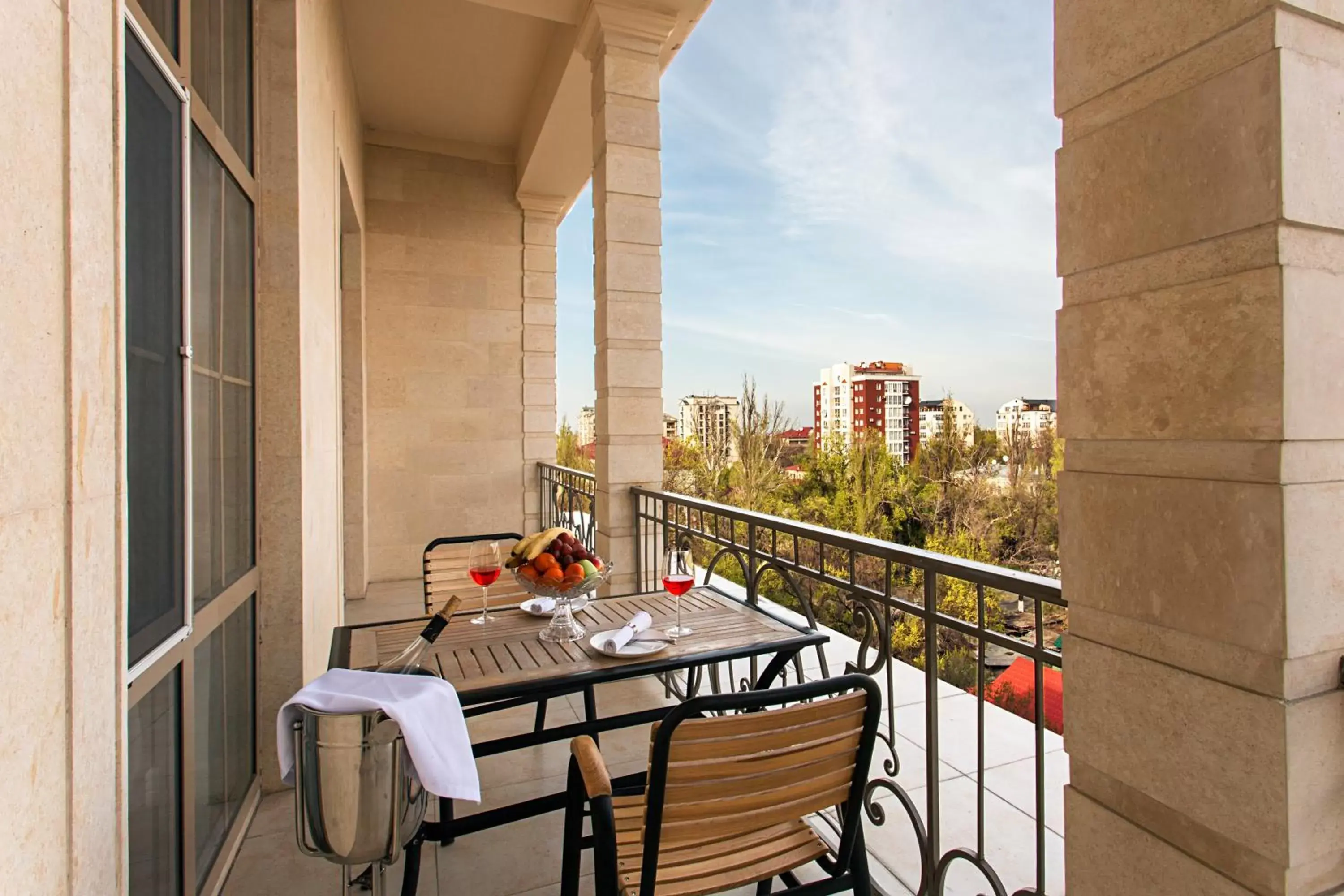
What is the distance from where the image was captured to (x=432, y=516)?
221 inches

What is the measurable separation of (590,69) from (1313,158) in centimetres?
376

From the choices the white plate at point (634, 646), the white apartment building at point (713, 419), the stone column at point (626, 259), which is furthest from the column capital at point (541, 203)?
the white apartment building at point (713, 419)

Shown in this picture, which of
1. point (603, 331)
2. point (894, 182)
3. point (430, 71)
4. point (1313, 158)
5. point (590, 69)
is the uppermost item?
point (894, 182)

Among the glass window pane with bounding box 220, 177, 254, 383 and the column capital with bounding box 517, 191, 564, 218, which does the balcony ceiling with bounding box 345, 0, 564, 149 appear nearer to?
the column capital with bounding box 517, 191, 564, 218

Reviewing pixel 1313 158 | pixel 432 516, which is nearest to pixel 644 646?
pixel 1313 158

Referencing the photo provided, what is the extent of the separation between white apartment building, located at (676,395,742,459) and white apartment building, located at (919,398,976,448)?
380 cm

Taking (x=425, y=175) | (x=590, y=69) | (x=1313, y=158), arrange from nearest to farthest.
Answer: (x=1313, y=158)
(x=590, y=69)
(x=425, y=175)

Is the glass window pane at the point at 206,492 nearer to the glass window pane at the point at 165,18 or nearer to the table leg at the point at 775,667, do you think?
the glass window pane at the point at 165,18

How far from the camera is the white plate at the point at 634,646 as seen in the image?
157 centimetres

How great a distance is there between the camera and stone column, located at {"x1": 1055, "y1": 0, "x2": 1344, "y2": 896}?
77 centimetres

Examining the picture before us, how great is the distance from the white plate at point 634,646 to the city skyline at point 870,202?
2943 centimetres

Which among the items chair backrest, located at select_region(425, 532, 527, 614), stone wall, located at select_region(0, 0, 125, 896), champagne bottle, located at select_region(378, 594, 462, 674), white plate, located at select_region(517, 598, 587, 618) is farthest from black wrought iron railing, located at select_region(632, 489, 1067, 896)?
stone wall, located at select_region(0, 0, 125, 896)

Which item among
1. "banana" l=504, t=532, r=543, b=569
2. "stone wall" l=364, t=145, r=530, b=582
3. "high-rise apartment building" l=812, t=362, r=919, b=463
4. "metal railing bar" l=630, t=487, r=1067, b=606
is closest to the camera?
"metal railing bar" l=630, t=487, r=1067, b=606

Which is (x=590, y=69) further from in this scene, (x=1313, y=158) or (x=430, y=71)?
(x=1313, y=158)
